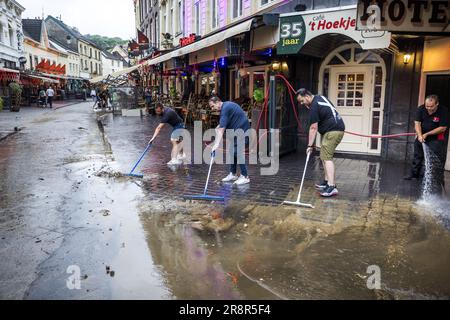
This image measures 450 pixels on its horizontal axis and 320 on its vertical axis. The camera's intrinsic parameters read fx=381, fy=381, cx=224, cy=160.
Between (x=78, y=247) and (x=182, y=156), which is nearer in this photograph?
(x=78, y=247)

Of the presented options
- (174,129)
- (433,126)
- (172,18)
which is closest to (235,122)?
(174,129)

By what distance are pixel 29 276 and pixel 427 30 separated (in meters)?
7.33

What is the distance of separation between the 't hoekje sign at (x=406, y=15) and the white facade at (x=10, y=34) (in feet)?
104

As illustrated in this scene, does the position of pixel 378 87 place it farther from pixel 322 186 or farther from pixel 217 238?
pixel 217 238

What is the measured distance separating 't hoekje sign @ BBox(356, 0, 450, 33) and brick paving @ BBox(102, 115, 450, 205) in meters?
2.85

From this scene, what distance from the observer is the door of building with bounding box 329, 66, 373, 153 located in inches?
376

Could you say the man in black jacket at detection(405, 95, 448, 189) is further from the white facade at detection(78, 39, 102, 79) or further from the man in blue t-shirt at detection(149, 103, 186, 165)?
the white facade at detection(78, 39, 102, 79)

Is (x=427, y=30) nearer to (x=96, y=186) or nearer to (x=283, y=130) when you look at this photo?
(x=283, y=130)

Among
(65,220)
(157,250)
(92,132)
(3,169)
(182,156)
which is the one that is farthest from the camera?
(92,132)

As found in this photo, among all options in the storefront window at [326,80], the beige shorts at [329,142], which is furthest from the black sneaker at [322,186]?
the storefront window at [326,80]

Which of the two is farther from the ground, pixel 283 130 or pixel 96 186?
pixel 283 130
